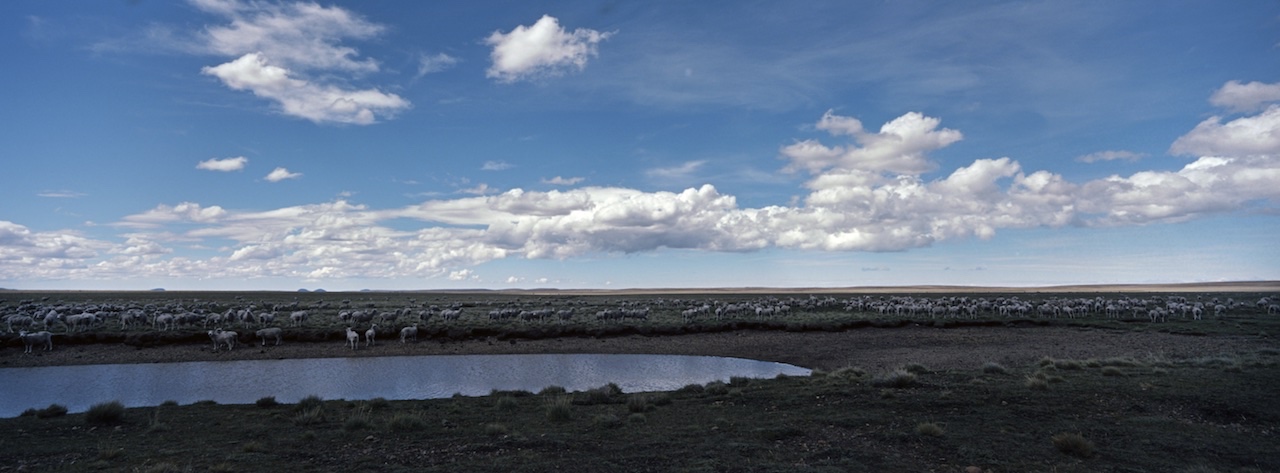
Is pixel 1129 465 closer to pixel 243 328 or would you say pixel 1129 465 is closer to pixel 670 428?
pixel 670 428

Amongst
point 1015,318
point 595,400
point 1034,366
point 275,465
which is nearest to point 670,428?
point 595,400

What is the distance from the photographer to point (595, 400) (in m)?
16.4

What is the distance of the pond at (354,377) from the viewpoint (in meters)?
20.6

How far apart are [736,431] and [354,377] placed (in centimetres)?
1752

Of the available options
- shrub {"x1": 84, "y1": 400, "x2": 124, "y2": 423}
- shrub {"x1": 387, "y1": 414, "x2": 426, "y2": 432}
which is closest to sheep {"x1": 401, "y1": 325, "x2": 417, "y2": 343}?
shrub {"x1": 84, "y1": 400, "x2": 124, "y2": 423}

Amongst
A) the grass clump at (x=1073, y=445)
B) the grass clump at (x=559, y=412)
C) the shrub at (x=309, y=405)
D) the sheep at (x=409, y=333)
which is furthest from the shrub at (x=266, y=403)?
the sheep at (x=409, y=333)

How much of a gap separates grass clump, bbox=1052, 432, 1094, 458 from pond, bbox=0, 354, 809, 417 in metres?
12.0

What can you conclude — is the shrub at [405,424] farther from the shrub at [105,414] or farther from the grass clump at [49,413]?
the grass clump at [49,413]

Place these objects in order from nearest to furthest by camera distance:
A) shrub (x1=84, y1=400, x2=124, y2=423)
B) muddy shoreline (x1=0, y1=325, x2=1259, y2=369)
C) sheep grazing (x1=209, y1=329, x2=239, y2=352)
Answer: shrub (x1=84, y1=400, x2=124, y2=423) < muddy shoreline (x1=0, y1=325, x2=1259, y2=369) < sheep grazing (x1=209, y1=329, x2=239, y2=352)

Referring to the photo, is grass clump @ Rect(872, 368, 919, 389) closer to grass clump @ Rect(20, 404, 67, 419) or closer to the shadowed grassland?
the shadowed grassland

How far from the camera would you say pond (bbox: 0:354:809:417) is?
20.6 meters

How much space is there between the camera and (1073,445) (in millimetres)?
Result: 10383

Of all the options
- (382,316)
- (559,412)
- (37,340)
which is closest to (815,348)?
(559,412)

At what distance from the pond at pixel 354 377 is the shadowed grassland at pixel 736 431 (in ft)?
15.3
